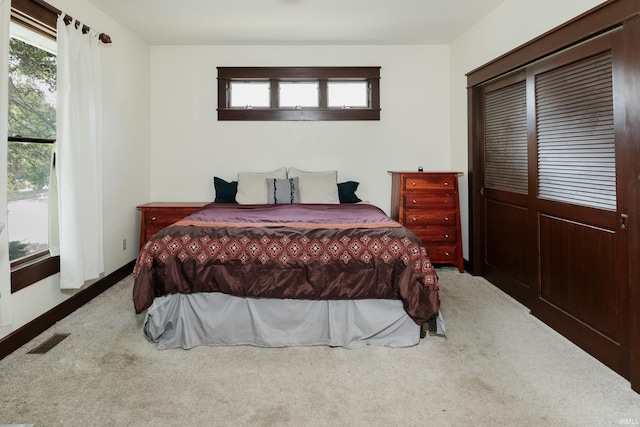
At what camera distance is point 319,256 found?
7.85ft

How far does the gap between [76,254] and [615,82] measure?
11.8 ft

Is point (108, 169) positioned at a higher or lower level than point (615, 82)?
lower

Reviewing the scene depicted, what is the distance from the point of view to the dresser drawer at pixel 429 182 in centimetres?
397

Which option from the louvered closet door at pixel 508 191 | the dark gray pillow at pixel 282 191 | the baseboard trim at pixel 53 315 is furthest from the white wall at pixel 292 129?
the baseboard trim at pixel 53 315

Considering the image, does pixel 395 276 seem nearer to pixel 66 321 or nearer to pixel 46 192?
pixel 66 321

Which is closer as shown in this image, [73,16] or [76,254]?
[76,254]

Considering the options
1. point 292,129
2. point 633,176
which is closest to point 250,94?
point 292,129

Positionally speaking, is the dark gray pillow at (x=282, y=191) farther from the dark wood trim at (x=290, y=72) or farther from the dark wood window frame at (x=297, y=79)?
the dark wood trim at (x=290, y=72)

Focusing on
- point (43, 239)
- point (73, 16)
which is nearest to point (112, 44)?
point (73, 16)

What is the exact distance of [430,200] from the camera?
398cm

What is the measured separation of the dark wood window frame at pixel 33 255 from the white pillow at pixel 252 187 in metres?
1.71

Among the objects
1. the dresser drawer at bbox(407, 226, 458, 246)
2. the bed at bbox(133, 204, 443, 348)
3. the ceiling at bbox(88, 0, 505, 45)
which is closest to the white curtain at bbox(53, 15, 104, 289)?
the ceiling at bbox(88, 0, 505, 45)

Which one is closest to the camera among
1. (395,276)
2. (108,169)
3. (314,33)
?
(395,276)

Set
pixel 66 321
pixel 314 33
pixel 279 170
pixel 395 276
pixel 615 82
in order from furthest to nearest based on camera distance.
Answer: pixel 279 170, pixel 314 33, pixel 66 321, pixel 395 276, pixel 615 82
